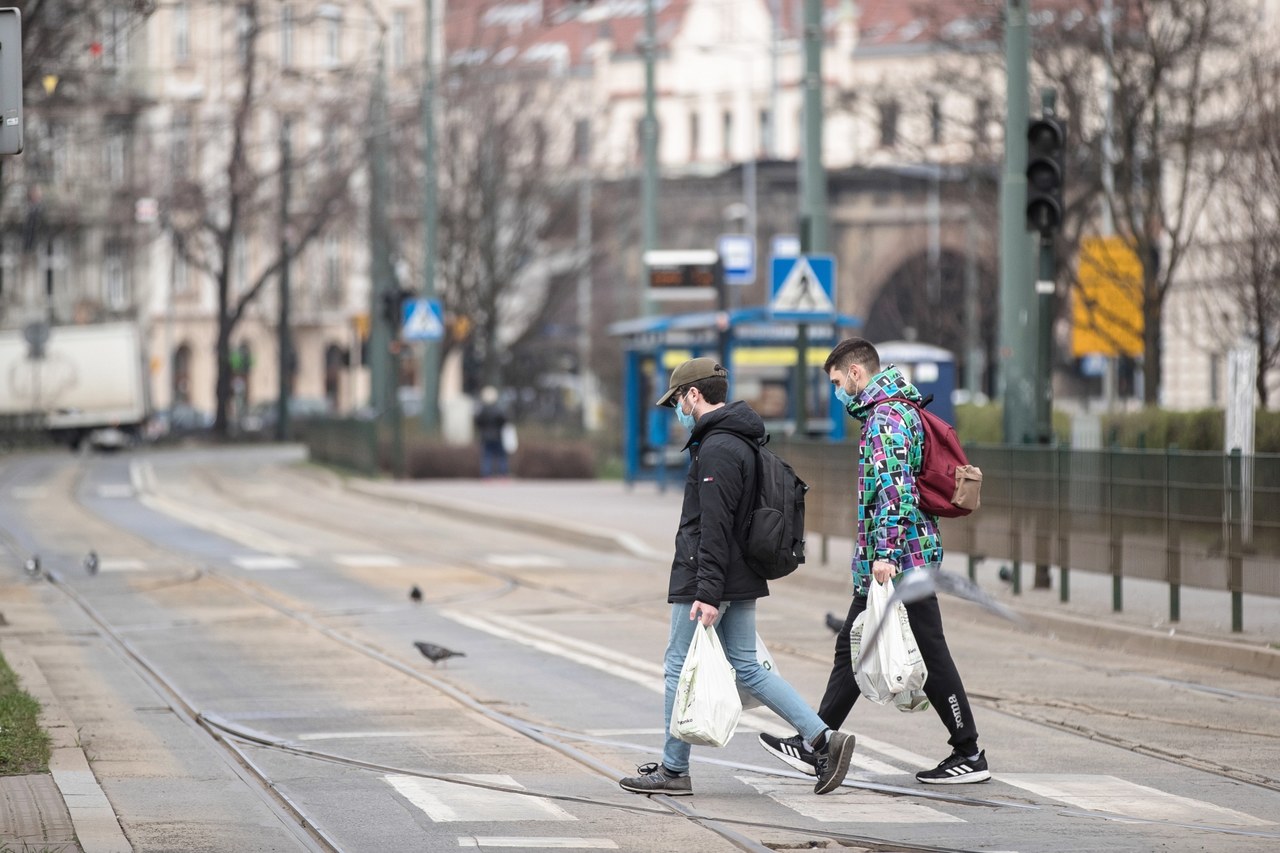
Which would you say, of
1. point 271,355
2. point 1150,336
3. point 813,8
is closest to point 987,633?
point 813,8

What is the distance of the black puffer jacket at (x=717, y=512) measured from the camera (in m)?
9.05

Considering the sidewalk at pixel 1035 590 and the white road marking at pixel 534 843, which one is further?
the sidewalk at pixel 1035 590

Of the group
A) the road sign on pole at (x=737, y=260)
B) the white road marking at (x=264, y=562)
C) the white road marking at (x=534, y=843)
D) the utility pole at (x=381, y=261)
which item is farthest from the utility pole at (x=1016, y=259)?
the utility pole at (x=381, y=261)

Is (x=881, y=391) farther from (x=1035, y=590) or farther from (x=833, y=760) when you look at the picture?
(x=1035, y=590)

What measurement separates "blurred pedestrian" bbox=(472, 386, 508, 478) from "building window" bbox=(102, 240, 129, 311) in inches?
1914

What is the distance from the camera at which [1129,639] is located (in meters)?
15.4

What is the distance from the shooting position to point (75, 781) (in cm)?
950

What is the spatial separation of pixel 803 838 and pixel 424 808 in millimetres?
1516

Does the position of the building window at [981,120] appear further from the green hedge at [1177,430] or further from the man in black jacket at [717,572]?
the man in black jacket at [717,572]

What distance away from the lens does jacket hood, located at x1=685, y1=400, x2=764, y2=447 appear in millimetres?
9219

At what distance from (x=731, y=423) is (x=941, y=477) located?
103 centimetres

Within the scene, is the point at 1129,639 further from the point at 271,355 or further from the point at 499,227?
the point at 271,355

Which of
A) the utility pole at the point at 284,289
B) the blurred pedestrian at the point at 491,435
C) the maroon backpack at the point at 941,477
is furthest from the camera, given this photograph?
the utility pole at the point at 284,289

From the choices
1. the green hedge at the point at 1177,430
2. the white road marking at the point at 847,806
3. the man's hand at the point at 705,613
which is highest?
the green hedge at the point at 1177,430
